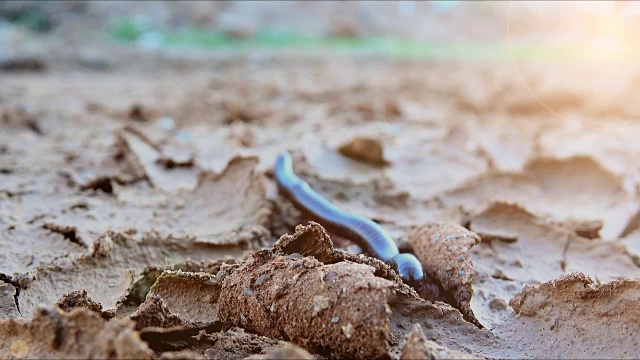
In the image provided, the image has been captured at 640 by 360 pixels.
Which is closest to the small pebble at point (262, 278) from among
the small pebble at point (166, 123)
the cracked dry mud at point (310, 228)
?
the cracked dry mud at point (310, 228)

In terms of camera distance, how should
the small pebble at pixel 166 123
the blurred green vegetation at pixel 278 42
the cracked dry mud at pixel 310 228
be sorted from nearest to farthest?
1. the cracked dry mud at pixel 310 228
2. the small pebble at pixel 166 123
3. the blurred green vegetation at pixel 278 42

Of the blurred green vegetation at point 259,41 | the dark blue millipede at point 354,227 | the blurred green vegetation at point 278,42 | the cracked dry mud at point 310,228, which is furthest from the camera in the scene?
the blurred green vegetation at point 259,41

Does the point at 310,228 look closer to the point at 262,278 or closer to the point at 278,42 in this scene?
the point at 262,278

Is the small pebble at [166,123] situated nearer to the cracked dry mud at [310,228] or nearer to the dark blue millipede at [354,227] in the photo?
the cracked dry mud at [310,228]

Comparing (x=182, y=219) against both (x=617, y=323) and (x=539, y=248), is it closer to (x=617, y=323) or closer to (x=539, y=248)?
(x=539, y=248)

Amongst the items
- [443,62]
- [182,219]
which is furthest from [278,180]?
[443,62]

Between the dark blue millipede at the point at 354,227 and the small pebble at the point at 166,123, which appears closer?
the dark blue millipede at the point at 354,227

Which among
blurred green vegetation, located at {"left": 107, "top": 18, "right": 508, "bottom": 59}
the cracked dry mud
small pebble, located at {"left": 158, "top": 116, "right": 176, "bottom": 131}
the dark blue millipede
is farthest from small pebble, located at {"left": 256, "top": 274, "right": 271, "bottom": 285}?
blurred green vegetation, located at {"left": 107, "top": 18, "right": 508, "bottom": 59}
